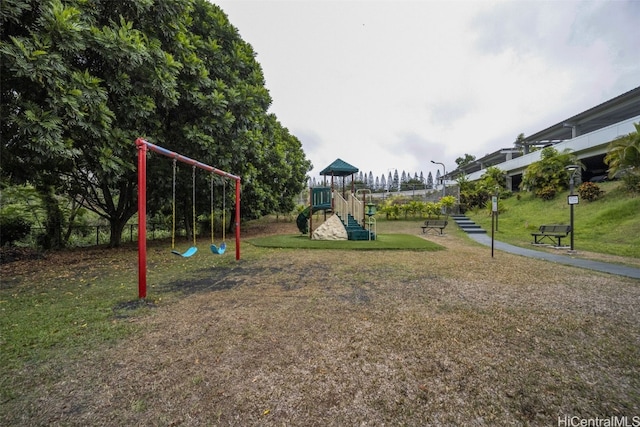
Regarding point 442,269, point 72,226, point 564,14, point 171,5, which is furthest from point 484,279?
point 72,226

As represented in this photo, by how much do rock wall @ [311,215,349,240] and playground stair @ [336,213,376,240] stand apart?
283mm

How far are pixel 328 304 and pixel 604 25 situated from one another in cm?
1485

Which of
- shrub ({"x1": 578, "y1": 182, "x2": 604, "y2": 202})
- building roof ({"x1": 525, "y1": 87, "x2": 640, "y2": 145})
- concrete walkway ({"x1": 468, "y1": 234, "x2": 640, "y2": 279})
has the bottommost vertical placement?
concrete walkway ({"x1": 468, "y1": 234, "x2": 640, "y2": 279})

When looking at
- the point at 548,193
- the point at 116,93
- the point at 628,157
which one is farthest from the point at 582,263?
the point at 548,193

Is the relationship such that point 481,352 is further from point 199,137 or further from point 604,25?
point 604,25

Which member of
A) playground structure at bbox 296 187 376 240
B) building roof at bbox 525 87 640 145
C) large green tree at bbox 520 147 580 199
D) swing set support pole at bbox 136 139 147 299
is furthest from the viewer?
building roof at bbox 525 87 640 145

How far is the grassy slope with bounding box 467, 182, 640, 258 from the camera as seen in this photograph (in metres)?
9.88

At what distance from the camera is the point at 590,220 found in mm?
12797

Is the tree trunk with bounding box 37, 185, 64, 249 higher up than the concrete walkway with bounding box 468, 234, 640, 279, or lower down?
higher up

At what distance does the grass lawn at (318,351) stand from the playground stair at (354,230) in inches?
266

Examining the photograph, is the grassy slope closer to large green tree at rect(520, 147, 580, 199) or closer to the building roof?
large green tree at rect(520, 147, 580, 199)

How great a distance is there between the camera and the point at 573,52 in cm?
1245

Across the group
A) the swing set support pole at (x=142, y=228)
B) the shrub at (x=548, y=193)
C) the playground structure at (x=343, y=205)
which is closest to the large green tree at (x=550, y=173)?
the shrub at (x=548, y=193)

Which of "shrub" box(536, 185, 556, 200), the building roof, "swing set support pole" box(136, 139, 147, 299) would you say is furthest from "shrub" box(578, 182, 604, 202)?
"swing set support pole" box(136, 139, 147, 299)
